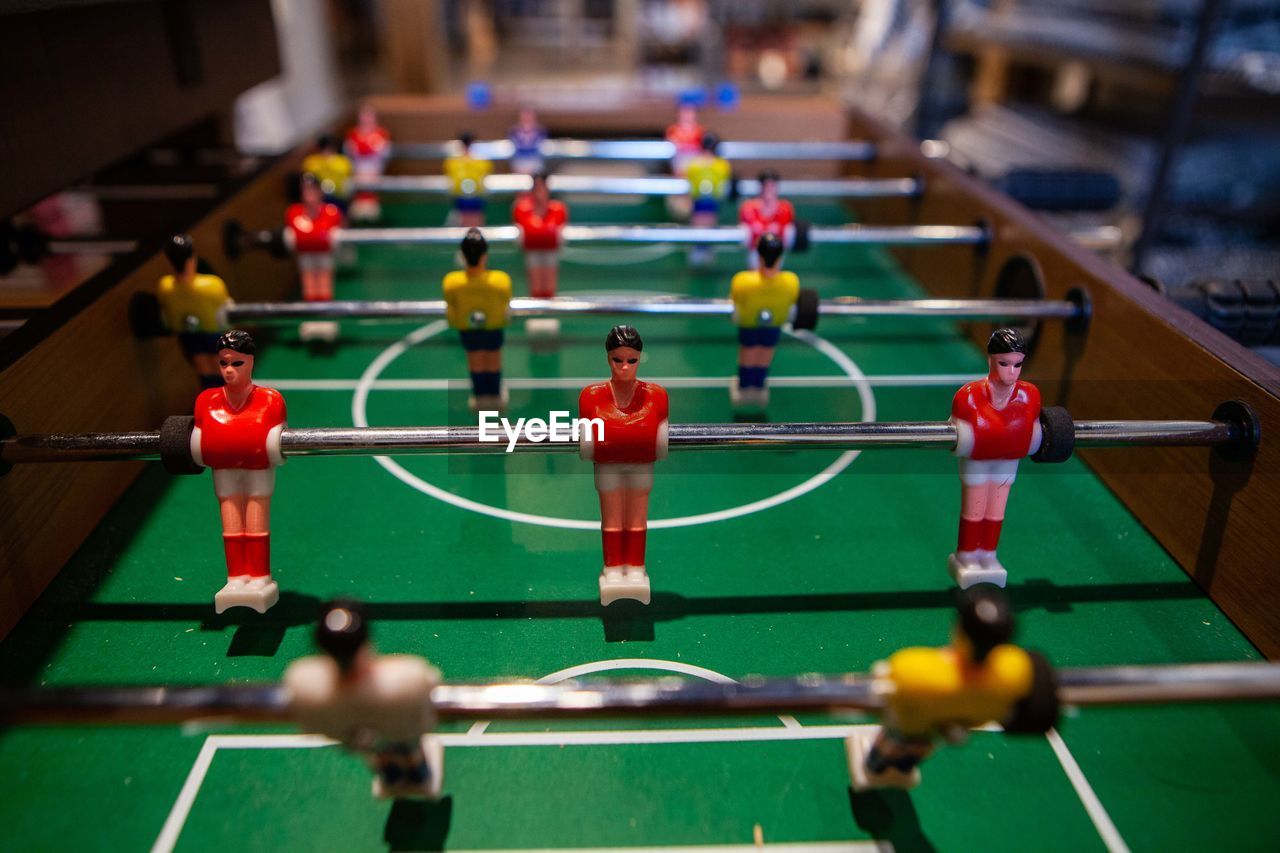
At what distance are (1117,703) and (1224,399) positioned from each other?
954 mm

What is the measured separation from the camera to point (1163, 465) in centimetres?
191

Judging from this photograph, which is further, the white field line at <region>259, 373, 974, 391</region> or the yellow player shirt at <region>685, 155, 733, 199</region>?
the yellow player shirt at <region>685, 155, 733, 199</region>

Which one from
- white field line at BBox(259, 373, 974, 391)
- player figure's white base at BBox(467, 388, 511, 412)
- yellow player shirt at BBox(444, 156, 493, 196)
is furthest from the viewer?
yellow player shirt at BBox(444, 156, 493, 196)

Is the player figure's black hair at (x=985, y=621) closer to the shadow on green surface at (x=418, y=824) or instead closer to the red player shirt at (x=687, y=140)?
the shadow on green surface at (x=418, y=824)

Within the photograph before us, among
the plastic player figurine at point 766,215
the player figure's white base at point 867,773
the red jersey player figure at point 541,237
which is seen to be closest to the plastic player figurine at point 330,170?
the red jersey player figure at point 541,237

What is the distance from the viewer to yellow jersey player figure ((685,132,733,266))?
11.1 ft

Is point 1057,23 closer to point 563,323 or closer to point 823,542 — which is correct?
point 563,323

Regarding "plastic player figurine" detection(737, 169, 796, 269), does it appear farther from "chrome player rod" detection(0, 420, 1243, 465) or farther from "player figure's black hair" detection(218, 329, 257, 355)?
"player figure's black hair" detection(218, 329, 257, 355)

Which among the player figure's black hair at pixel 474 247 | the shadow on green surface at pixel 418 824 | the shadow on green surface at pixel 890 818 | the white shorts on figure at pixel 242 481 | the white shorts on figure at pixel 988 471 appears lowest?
the shadow on green surface at pixel 890 818

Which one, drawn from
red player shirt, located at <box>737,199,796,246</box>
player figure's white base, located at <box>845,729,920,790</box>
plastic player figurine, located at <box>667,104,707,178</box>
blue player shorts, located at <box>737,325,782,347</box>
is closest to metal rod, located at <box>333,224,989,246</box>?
red player shirt, located at <box>737,199,796,246</box>

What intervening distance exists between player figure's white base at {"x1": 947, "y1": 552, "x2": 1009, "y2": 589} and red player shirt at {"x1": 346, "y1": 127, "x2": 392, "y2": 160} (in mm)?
3170

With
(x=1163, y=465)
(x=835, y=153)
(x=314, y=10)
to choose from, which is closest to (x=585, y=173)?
(x=835, y=153)

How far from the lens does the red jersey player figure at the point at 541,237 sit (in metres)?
2.81

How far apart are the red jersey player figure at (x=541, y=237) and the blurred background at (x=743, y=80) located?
43.8 inches
